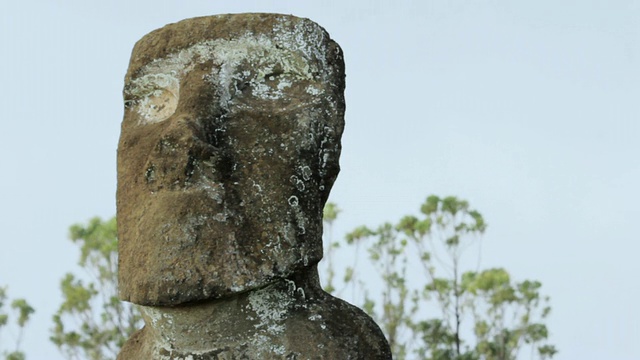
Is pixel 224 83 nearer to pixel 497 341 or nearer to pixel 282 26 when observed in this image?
pixel 282 26

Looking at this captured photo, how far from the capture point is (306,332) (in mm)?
4504

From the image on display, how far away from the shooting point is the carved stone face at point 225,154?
4.36 m

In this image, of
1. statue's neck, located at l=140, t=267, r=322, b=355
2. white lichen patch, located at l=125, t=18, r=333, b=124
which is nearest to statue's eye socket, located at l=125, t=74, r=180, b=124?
white lichen patch, located at l=125, t=18, r=333, b=124

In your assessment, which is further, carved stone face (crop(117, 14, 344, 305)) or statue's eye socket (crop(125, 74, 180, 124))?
statue's eye socket (crop(125, 74, 180, 124))

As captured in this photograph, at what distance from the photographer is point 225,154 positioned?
15.0 ft

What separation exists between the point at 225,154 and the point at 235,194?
0.19 metres

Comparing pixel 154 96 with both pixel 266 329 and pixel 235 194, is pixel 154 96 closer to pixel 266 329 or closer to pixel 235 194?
pixel 235 194

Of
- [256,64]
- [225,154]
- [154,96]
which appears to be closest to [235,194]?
[225,154]

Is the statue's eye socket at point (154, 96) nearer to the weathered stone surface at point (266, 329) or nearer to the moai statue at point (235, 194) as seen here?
the moai statue at point (235, 194)

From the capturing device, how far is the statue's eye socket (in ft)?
16.0

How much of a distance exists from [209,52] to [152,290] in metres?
1.13

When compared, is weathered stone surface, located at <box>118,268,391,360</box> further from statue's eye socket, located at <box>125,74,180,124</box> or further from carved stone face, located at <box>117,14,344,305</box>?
statue's eye socket, located at <box>125,74,180,124</box>

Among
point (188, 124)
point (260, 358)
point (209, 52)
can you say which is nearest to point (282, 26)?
point (209, 52)

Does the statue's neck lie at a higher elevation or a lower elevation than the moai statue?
lower
